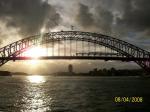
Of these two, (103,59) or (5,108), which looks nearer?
(5,108)

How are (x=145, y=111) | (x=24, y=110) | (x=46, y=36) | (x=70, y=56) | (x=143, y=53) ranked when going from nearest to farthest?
(x=145, y=111) < (x=24, y=110) < (x=70, y=56) < (x=46, y=36) < (x=143, y=53)

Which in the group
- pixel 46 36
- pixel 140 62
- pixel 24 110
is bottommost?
pixel 24 110

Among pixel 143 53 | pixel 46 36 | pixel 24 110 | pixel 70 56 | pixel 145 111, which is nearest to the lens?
pixel 145 111

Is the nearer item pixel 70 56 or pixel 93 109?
pixel 93 109

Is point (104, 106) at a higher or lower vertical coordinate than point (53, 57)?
lower

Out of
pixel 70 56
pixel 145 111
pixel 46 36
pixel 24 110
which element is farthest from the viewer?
pixel 46 36

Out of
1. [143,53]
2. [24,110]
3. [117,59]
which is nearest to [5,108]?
[24,110]

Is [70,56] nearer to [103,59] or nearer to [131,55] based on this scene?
[103,59]

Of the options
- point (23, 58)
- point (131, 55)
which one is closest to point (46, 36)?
point (23, 58)

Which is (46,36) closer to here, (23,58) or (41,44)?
(41,44)

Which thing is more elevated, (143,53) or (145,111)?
(143,53)
